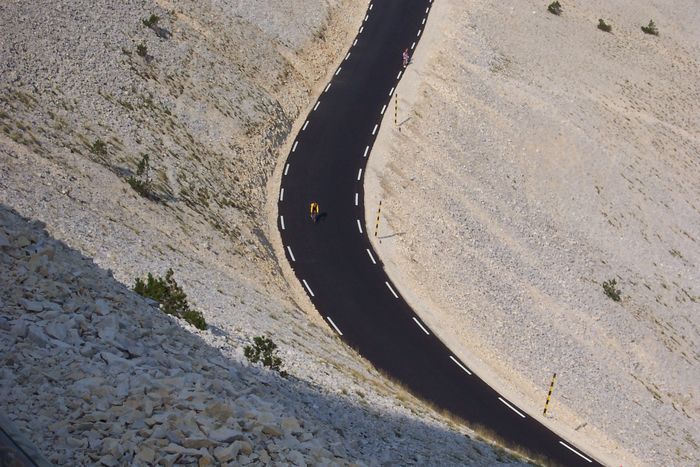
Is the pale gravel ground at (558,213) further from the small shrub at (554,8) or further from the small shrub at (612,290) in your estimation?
the small shrub at (554,8)

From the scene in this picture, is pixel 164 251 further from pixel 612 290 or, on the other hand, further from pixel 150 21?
pixel 612 290

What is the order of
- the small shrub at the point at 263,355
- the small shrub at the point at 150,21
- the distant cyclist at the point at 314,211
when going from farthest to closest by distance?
the small shrub at the point at 150,21 < the distant cyclist at the point at 314,211 < the small shrub at the point at 263,355

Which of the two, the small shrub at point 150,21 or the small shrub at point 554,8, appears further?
the small shrub at point 554,8

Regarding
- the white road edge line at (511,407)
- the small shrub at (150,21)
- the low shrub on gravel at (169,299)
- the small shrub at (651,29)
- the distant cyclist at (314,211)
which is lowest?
the low shrub on gravel at (169,299)

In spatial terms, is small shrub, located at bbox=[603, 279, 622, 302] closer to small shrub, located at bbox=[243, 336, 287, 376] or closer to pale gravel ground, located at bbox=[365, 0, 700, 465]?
pale gravel ground, located at bbox=[365, 0, 700, 465]

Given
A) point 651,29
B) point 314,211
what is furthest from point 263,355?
point 651,29

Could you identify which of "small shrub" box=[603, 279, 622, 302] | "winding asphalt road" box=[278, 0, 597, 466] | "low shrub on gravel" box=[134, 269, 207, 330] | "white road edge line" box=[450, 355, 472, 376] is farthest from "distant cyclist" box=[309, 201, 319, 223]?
"low shrub on gravel" box=[134, 269, 207, 330]

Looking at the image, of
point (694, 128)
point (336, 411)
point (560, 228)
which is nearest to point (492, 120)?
point (560, 228)

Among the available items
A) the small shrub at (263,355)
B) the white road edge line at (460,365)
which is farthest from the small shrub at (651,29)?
the small shrub at (263,355)
